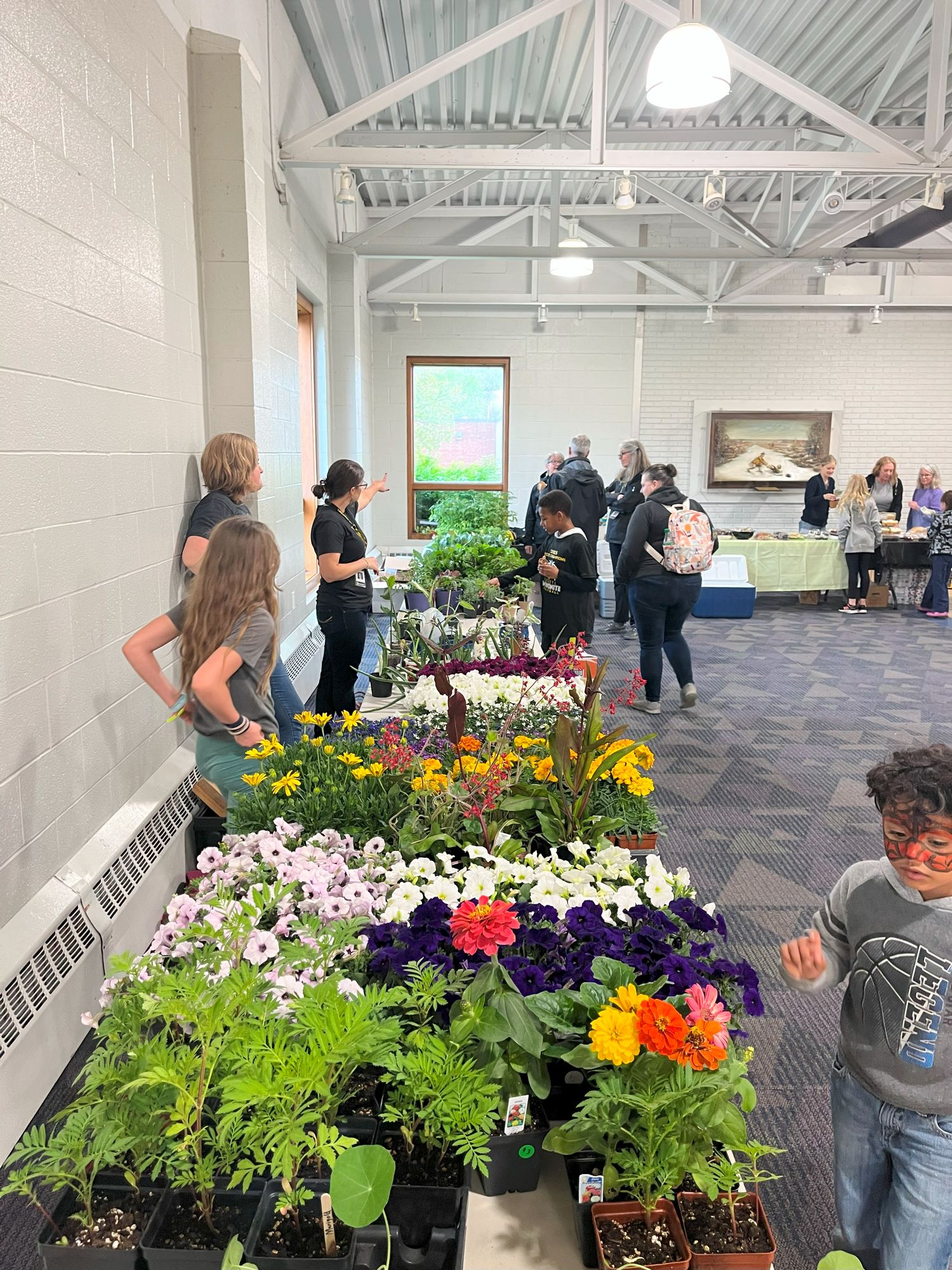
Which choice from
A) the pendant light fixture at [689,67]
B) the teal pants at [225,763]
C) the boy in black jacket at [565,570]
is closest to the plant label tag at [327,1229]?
the teal pants at [225,763]

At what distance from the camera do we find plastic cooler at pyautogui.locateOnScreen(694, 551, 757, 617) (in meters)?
9.41

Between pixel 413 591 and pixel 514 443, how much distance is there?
6642 mm

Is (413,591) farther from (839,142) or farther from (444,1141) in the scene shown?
(839,142)

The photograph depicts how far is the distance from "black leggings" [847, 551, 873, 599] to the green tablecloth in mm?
170

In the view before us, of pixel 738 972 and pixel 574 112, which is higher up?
pixel 574 112

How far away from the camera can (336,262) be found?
837 cm

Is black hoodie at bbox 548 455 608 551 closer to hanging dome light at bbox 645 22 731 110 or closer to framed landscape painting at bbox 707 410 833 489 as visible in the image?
hanging dome light at bbox 645 22 731 110

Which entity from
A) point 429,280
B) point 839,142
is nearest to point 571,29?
point 839,142

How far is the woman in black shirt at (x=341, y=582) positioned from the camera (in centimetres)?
415

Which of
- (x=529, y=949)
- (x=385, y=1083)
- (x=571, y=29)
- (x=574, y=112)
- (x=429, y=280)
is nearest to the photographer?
(x=385, y=1083)

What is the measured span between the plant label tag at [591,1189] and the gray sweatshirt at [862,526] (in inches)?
366

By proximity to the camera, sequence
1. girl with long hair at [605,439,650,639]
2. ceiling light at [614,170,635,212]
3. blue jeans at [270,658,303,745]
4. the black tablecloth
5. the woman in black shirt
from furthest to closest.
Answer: the black tablecloth < girl with long hair at [605,439,650,639] < ceiling light at [614,170,635,212] < the woman in black shirt < blue jeans at [270,658,303,745]

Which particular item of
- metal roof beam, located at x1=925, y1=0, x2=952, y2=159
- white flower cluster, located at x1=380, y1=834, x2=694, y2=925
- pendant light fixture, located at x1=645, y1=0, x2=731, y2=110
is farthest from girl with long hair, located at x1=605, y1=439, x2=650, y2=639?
white flower cluster, located at x1=380, y1=834, x2=694, y2=925

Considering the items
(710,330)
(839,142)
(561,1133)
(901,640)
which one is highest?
(839,142)
